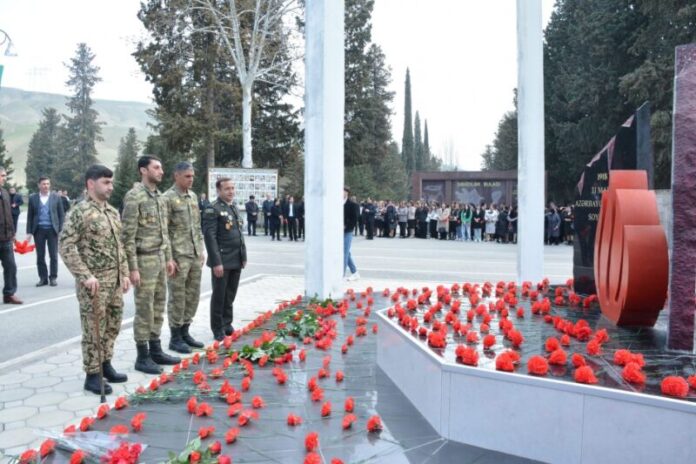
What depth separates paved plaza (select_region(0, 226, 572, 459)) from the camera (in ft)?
14.1

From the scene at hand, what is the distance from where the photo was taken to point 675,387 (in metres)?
2.85

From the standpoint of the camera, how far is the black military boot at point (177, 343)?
5859 millimetres

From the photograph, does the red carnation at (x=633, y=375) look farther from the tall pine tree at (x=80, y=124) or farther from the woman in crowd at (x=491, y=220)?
the tall pine tree at (x=80, y=124)

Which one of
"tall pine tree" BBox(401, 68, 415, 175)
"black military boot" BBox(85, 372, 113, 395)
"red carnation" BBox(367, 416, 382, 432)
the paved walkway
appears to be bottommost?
the paved walkway

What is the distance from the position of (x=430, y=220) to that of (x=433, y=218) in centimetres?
24

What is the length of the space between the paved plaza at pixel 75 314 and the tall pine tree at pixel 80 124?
50.9 meters

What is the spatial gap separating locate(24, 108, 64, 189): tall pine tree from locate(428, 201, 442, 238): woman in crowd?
167 feet

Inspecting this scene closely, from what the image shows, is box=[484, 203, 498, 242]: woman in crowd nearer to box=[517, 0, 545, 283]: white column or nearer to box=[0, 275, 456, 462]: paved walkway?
box=[517, 0, 545, 283]: white column

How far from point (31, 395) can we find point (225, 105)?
3179 cm

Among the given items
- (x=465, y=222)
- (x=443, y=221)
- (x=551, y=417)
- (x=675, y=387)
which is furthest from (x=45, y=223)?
(x=465, y=222)

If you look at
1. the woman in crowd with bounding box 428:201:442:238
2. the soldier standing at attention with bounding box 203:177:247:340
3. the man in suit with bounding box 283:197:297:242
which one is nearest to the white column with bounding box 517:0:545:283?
the soldier standing at attention with bounding box 203:177:247:340

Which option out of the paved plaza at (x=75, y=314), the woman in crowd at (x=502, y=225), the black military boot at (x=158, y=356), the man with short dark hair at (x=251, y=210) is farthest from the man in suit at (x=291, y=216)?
the black military boot at (x=158, y=356)

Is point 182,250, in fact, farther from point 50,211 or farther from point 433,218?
point 433,218

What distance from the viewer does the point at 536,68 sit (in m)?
8.62
